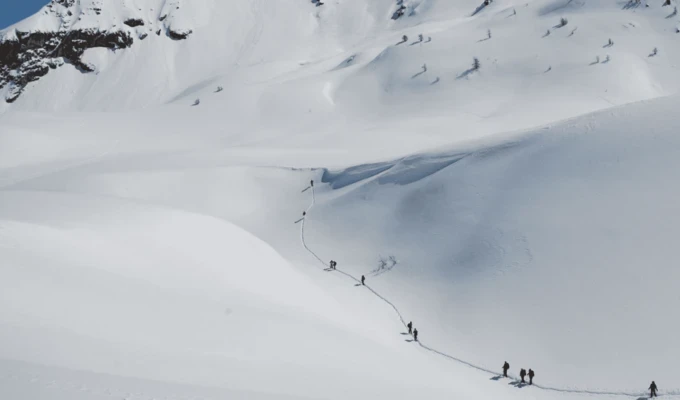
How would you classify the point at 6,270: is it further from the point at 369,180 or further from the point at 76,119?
the point at 76,119

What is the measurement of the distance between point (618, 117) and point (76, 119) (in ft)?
148

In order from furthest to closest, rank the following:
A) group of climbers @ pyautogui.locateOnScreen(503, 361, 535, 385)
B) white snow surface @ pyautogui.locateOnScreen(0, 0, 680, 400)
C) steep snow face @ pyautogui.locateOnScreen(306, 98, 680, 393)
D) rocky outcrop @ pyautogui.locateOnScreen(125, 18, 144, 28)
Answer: rocky outcrop @ pyautogui.locateOnScreen(125, 18, 144, 28) < steep snow face @ pyautogui.locateOnScreen(306, 98, 680, 393) < group of climbers @ pyautogui.locateOnScreen(503, 361, 535, 385) < white snow surface @ pyautogui.locateOnScreen(0, 0, 680, 400)

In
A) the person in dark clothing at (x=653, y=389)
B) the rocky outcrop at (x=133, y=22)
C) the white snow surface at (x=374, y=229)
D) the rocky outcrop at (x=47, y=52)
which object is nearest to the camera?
the white snow surface at (x=374, y=229)

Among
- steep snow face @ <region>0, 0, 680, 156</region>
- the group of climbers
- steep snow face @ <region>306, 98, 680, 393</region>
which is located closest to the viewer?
the group of climbers

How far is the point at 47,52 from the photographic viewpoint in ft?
276

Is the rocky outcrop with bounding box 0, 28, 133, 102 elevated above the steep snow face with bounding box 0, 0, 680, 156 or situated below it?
above

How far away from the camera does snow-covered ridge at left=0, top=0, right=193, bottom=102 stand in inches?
3260

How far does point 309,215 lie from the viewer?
30797 millimetres

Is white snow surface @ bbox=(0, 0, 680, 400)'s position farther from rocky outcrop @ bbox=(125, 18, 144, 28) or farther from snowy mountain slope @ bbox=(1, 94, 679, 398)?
rocky outcrop @ bbox=(125, 18, 144, 28)

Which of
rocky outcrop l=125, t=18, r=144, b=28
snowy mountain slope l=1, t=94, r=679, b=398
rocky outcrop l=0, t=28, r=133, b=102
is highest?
rocky outcrop l=125, t=18, r=144, b=28

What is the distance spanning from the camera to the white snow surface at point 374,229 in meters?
10.7

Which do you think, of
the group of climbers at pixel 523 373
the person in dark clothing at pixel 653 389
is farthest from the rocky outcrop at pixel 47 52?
the person in dark clothing at pixel 653 389

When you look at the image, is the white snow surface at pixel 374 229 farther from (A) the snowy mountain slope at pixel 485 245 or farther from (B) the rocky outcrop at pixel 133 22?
(B) the rocky outcrop at pixel 133 22

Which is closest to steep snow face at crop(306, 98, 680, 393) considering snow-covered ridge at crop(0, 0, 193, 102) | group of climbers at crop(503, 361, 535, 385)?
group of climbers at crop(503, 361, 535, 385)
